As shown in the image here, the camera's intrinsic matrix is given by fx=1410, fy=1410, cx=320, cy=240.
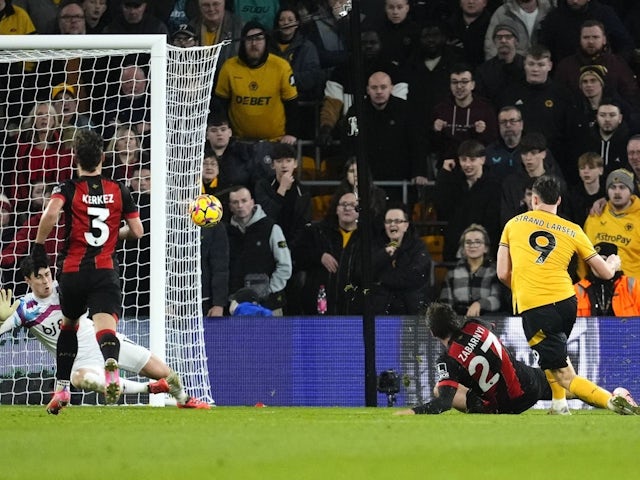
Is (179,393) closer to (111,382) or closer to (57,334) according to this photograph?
(111,382)

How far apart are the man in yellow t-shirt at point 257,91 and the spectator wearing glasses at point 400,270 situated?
197 centimetres

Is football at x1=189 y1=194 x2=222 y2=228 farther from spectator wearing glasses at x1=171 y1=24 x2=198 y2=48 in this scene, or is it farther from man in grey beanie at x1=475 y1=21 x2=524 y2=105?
man in grey beanie at x1=475 y1=21 x2=524 y2=105

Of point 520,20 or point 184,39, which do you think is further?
point 520,20

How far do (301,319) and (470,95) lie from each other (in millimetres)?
3399

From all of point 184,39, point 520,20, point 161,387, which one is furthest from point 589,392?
point 520,20

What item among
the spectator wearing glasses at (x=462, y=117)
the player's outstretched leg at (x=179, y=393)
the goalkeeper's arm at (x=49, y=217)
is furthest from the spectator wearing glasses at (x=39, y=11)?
the goalkeeper's arm at (x=49, y=217)

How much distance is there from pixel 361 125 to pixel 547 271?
302 cm

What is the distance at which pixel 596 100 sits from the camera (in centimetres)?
1516

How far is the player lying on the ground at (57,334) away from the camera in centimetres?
1076

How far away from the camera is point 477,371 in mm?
9898

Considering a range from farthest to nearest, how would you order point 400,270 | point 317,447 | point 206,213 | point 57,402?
point 400,270, point 206,213, point 57,402, point 317,447

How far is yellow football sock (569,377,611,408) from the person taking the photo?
392 inches

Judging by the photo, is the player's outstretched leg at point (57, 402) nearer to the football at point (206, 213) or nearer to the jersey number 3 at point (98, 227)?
the jersey number 3 at point (98, 227)

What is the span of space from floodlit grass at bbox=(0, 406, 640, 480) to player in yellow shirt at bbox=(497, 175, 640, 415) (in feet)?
3.09
